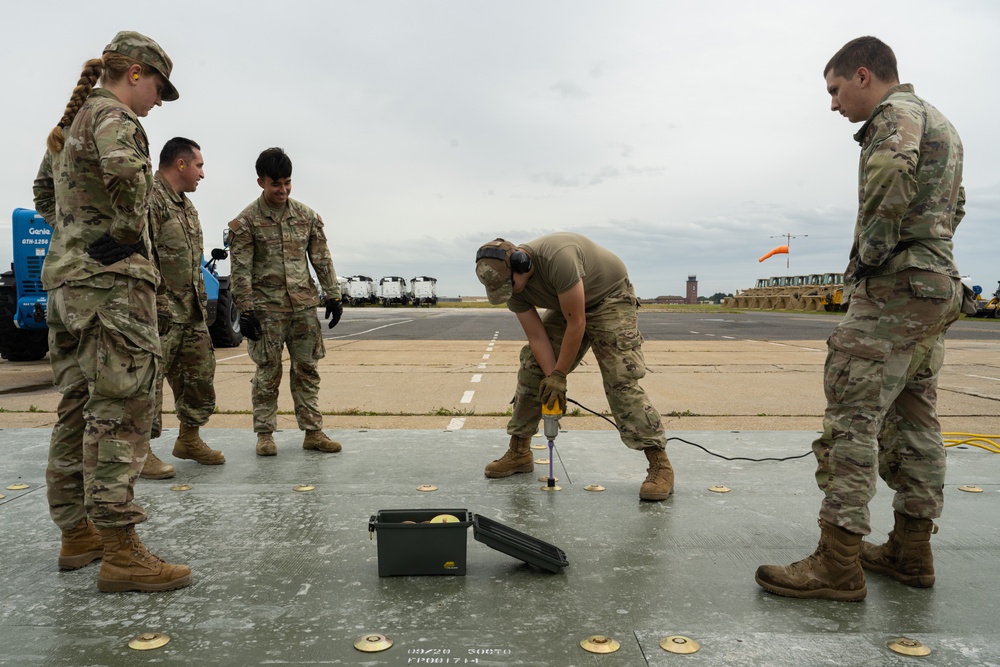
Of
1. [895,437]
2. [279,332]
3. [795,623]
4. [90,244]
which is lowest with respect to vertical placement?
[795,623]

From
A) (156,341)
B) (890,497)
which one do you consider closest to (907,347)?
(890,497)

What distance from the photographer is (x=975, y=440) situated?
4902 mm

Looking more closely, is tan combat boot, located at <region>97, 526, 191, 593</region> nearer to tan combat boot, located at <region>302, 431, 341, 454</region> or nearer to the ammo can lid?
the ammo can lid

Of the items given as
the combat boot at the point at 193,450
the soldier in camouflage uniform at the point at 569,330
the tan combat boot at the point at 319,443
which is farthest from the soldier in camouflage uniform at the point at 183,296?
the soldier in camouflage uniform at the point at 569,330

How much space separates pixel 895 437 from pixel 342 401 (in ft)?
18.3

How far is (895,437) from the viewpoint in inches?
104

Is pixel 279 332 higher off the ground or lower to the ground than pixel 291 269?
lower

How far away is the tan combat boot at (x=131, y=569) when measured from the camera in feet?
7.97

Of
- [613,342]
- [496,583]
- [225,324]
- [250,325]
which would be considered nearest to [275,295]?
[250,325]

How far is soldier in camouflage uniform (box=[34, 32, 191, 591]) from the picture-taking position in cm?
243

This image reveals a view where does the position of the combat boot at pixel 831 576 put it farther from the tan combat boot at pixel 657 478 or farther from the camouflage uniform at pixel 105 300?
the camouflage uniform at pixel 105 300

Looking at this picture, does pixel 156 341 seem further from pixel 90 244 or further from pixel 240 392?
pixel 240 392

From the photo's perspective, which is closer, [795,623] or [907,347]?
[795,623]

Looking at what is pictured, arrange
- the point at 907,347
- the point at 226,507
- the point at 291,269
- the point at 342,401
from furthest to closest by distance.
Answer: the point at 342,401 → the point at 291,269 → the point at 226,507 → the point at 907,347
